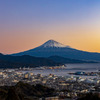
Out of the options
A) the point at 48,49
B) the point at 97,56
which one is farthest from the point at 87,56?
the point at 48,49

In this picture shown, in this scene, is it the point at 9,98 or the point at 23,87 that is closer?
the point at 9,98

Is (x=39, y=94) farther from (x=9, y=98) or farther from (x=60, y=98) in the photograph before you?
(x=9, y=98)

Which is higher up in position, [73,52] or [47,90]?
[73,52]

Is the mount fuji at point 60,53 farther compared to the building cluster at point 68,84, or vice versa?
the mount fuji at point 60,53

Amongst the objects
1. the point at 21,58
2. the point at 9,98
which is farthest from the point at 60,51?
the point at 9,98

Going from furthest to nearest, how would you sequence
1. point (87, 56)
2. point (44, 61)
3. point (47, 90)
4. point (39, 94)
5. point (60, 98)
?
point (87, 56), point (44, 61), point (47, 90), point (39, 94), point (60, 98)

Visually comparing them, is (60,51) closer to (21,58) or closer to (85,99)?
(21,58)

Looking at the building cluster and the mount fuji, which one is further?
the mount fuji

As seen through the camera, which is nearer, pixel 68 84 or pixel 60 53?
pixel 68 84

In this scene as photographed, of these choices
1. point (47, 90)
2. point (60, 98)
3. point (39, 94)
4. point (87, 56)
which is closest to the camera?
point (60, 98)
